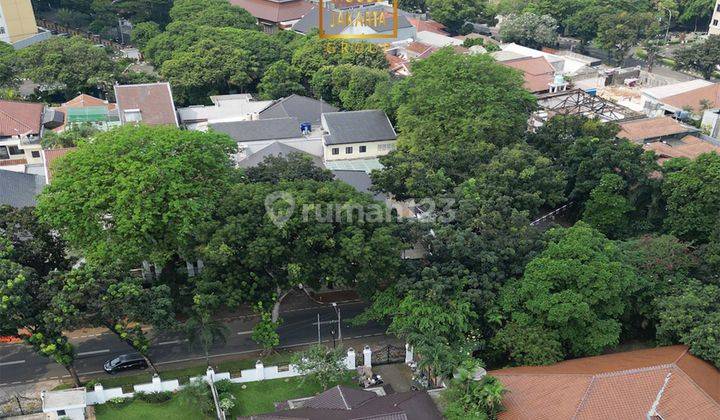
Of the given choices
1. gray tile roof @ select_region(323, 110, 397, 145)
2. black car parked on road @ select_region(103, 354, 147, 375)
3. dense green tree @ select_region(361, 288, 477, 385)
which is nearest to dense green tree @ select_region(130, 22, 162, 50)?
gray tile roof @ select_region(323, 110, 397, 145)

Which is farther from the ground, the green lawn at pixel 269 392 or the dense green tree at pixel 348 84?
the dense green tree at pixel 348 84

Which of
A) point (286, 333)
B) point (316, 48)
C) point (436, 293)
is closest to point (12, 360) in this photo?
point (286, 333)

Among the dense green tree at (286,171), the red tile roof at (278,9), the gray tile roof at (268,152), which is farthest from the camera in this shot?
the red tile roof at (278,9)

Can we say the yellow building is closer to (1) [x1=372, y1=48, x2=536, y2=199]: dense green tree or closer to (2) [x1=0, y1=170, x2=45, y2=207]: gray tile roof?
(2) [x1=0, y1=170, x2=45, y2=207]: gray tile roof

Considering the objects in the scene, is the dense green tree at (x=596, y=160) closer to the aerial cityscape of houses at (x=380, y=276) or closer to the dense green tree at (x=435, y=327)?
the aerial cityscape of houses at (x=380, y=276)

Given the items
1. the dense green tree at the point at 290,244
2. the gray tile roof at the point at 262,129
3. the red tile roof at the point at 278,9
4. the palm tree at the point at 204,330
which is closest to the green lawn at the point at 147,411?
the palm tree at the point at 204,330

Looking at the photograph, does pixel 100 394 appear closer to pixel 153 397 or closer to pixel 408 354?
pixel 153 397
